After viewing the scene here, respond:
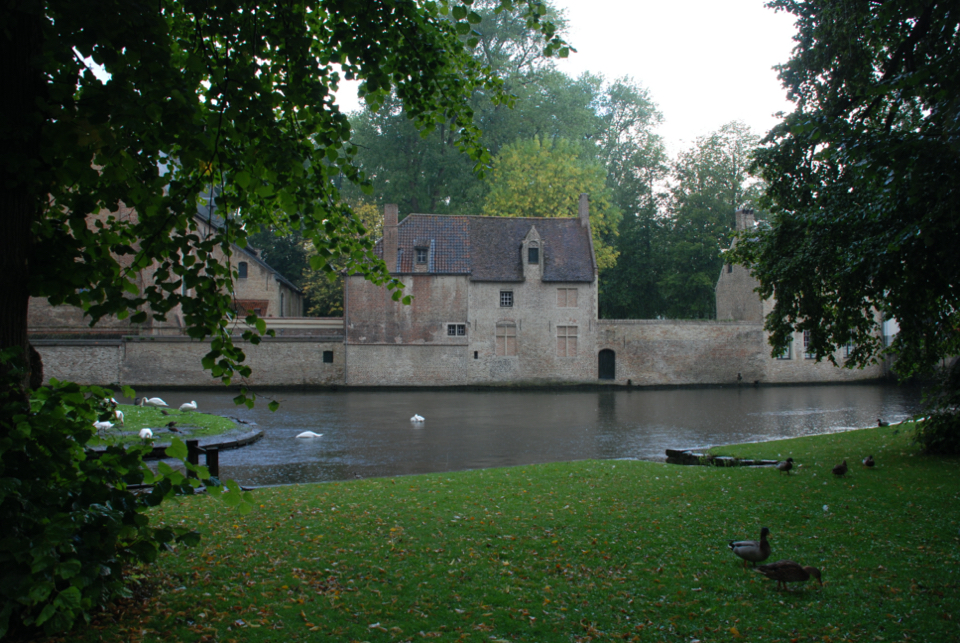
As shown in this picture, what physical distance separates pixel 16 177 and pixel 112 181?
622 millimetres

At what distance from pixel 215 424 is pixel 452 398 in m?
15.1

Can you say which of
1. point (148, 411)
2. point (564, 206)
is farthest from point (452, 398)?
point (564, 206)

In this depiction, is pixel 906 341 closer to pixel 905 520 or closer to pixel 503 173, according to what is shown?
pixel 905 520

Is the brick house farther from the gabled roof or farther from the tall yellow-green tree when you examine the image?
the tall yellow-green tree

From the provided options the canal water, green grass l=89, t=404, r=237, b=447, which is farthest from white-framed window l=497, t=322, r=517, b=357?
green grass l=89, t=404, r=237, b=447

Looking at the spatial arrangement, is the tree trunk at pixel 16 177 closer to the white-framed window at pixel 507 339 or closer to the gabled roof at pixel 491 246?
the gabled roof at pixel 491 246

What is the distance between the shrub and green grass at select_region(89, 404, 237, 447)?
10.1 m

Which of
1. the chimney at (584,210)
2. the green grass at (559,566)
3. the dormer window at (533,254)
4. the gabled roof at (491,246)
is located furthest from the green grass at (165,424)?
the chimney at (584,210)

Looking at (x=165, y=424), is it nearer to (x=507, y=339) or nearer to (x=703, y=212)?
(x=507, y=339)

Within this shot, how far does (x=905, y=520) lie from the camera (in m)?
7.07

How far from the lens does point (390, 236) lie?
126 ft

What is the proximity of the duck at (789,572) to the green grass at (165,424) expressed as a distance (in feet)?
39.7

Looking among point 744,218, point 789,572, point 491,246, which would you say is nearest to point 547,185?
point 491,246

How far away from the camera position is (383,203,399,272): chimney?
38.2m
